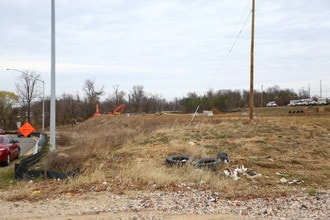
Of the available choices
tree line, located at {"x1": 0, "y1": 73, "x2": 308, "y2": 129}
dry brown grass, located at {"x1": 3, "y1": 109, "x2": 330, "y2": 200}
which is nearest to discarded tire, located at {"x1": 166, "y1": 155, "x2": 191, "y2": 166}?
dry brown grass, located at {"x1": 3, "y1": 109, "x2": 330, "y2": 200}

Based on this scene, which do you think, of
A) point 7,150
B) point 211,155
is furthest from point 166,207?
point 7,150

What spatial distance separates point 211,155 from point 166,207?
871 cm

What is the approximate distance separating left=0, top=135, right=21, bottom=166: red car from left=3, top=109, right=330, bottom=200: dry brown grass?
268cm

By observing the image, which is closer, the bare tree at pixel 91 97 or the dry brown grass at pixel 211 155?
the dry brown grass at pixel 211 155

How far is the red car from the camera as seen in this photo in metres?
17.2

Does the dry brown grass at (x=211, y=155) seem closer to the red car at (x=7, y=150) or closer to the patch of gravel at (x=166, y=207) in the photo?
the patch of gravel at (x=166, y=207)

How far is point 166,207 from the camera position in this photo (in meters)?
7.80

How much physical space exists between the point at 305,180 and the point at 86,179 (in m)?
7.15

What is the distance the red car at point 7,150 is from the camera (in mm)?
17234

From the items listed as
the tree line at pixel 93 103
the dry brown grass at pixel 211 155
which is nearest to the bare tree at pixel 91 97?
the tree line at pixel 93 103

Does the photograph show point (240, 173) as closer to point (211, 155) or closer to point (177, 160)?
point (177, 160)

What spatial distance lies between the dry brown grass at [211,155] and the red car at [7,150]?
2.68 m

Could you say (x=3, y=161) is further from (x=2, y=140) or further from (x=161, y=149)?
(x=161, y=149)

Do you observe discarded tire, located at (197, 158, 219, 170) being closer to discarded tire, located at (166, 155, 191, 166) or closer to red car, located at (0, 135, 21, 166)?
discarded tire, located at (166, 155, 191, 166)
